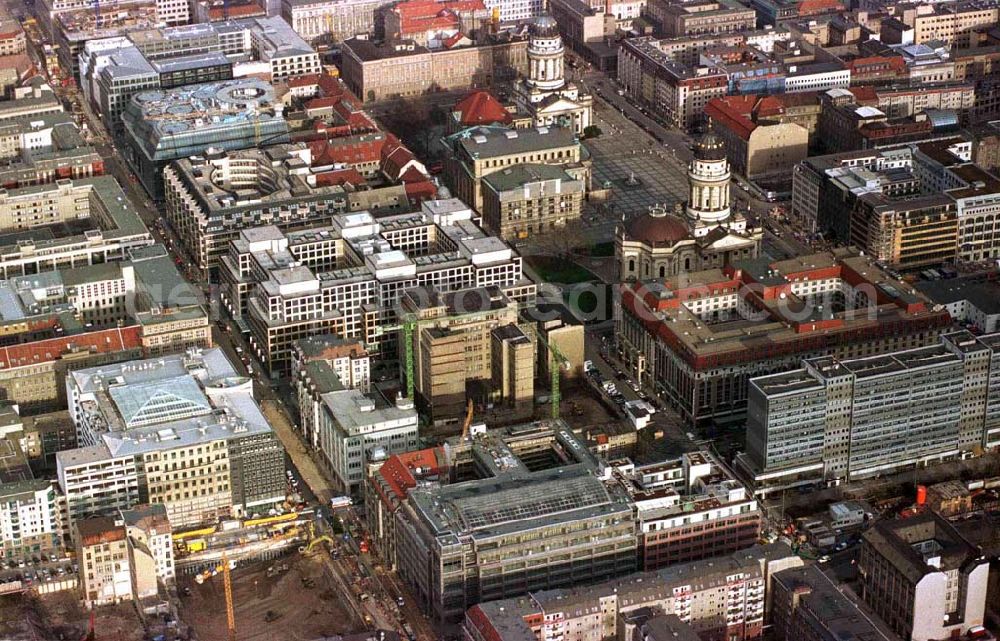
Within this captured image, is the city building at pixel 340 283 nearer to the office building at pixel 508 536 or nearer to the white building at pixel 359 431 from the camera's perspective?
the white building at pixel 359 431

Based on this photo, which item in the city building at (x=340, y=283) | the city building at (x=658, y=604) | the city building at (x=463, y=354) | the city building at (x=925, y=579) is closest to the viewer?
the city building at (x=658, y=604)

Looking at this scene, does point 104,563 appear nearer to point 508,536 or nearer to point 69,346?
point 508,536

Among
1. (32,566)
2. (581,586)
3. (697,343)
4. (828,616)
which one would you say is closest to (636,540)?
(581,586)

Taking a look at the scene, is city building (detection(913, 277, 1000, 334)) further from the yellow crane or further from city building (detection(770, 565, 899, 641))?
the yellow crane

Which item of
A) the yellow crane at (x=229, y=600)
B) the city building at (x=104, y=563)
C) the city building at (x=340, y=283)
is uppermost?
the city building at (x=340, y=283)

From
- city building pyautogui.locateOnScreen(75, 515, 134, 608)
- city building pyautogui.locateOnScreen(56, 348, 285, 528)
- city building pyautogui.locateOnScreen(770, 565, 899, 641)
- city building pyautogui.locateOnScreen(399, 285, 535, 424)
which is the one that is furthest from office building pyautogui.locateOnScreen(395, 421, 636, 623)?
city building pyautogui.locateOnScreen(399, 285, 535, 424)

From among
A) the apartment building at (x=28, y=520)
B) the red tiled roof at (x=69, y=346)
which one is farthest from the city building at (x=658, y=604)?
the red tiled roof at (x=69, y=346)

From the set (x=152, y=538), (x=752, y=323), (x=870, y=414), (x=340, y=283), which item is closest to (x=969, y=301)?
(x=752, y=323)
